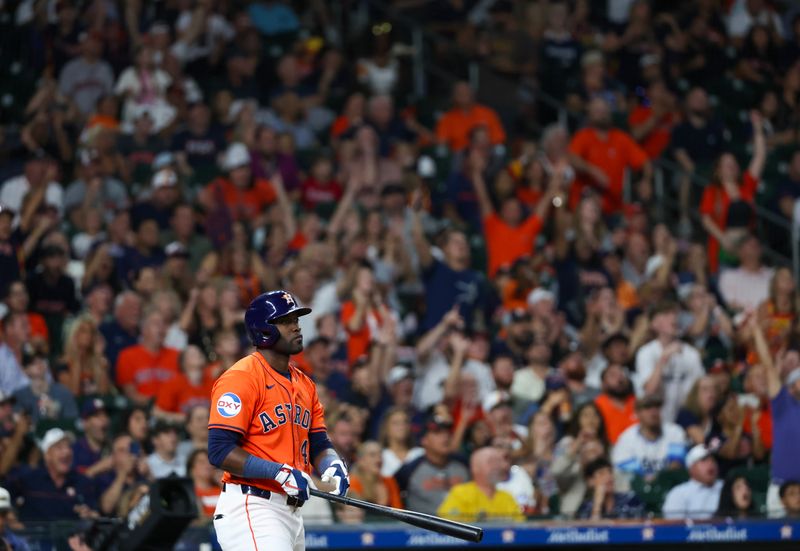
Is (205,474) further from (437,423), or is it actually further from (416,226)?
(416,226)

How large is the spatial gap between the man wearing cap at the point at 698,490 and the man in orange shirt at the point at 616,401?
774 mm

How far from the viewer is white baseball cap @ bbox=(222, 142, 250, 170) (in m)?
13.8

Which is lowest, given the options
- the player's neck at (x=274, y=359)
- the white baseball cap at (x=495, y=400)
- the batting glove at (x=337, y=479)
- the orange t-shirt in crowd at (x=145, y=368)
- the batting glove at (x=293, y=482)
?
the white baseball cap at (x=495, y=400)

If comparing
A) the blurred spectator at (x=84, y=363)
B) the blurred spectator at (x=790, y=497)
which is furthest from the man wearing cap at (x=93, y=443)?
the blurred spectator at (x=790, y=497)

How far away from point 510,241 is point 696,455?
11.6 feet

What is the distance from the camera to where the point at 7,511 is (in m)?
8.62

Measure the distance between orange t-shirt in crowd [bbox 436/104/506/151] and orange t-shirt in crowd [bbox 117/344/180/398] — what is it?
453cm

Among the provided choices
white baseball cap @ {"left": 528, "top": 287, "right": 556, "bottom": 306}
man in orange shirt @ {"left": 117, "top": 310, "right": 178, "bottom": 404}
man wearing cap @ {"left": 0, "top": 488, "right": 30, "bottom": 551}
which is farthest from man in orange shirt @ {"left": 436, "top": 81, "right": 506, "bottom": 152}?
man wearing cap @ {"left": 0, "top": 488, "right": 30, "bottom": 551}

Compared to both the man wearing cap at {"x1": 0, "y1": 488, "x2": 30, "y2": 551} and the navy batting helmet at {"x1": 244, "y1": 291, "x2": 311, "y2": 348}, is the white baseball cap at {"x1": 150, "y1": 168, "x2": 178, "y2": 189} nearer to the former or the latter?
the man wearing cap at {"x1": 0, "y1": 488, "x2": 30, "y2": 551}

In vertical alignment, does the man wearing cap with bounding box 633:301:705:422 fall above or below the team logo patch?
below

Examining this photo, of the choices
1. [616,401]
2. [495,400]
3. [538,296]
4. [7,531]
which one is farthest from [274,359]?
[538,296]

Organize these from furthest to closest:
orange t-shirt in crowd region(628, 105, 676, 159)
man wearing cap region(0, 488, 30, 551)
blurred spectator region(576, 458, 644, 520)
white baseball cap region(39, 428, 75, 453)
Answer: orange t-shirt in crowd region(628, 105, 676, 159) < blurred spectator region(576, 458, 644, 520) < white baseball cap region(39, 428, 75, 453) < man wearing cap region(0, 488, 30, 551)

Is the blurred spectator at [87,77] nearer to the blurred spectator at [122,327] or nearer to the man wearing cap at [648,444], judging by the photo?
the blurred spectator at [122,327]

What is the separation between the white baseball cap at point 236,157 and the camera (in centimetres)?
1379
